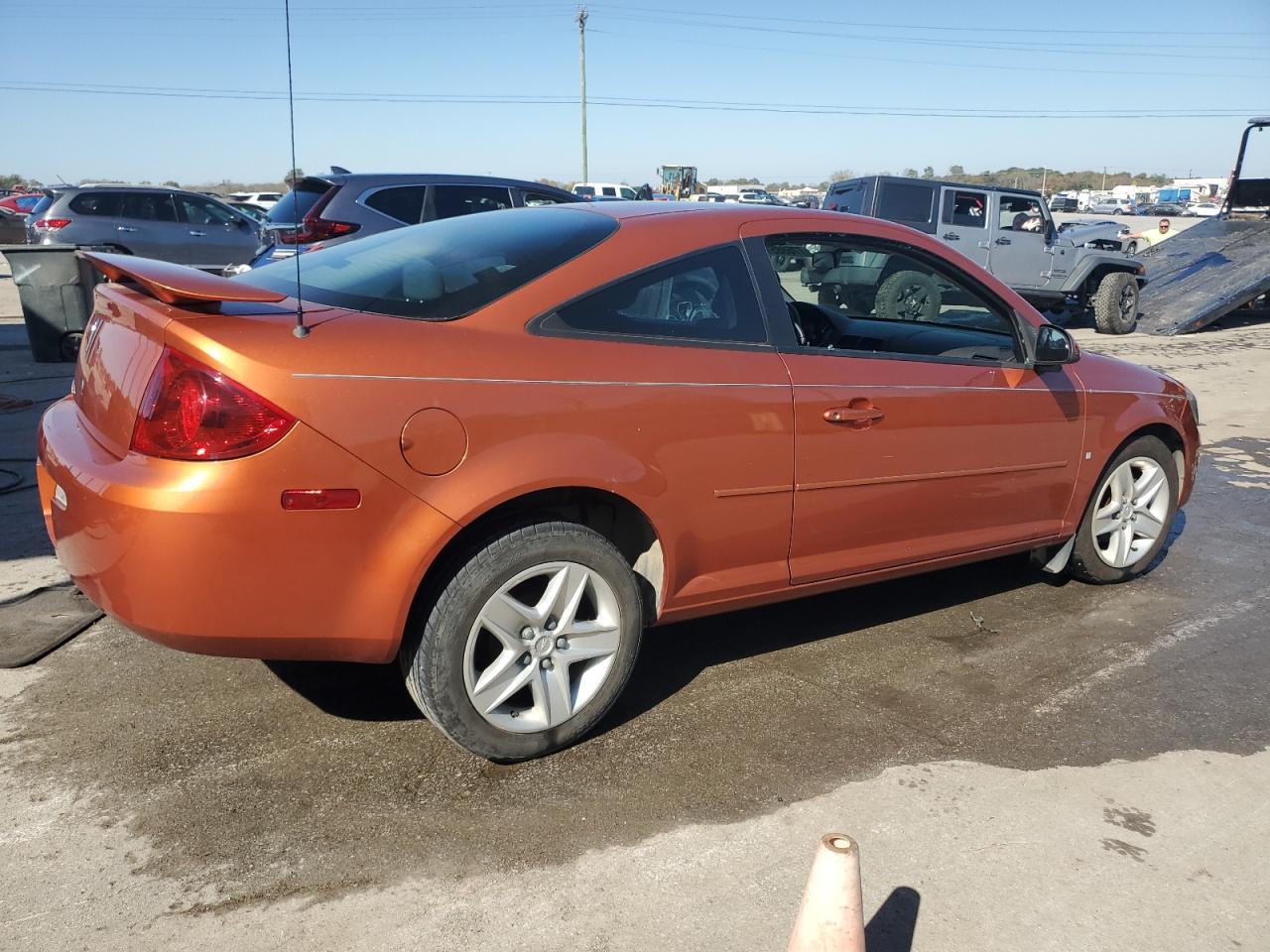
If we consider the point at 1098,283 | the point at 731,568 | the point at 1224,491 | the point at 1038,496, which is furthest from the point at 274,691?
the point at 1098,283

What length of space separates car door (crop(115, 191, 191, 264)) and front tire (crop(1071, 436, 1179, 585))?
529 inches

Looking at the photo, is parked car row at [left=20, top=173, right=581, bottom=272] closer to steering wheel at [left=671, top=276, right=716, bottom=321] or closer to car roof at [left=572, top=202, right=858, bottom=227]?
car roof at [left=572, top=202, right=858, bottom=227]

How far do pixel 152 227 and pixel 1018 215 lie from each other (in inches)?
477

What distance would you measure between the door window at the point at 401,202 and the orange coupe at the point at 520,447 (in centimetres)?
579

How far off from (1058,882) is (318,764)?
2040 millimetres

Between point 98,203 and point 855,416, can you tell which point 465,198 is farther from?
point 98,203

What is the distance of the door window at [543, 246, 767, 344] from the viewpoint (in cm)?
311

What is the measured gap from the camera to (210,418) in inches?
100

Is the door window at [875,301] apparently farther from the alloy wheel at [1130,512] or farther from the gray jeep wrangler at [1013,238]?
the gray jeep wrangler at [1013,238]

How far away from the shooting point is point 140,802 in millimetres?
2811

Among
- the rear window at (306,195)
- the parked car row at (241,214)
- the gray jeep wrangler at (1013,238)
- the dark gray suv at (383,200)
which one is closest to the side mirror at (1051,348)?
the dark gray suv at (383,200)

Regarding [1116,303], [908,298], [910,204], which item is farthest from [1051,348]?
[1116,303]

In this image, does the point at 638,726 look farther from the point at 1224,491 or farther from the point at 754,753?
the point at 1224,491

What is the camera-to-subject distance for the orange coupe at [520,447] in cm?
259
